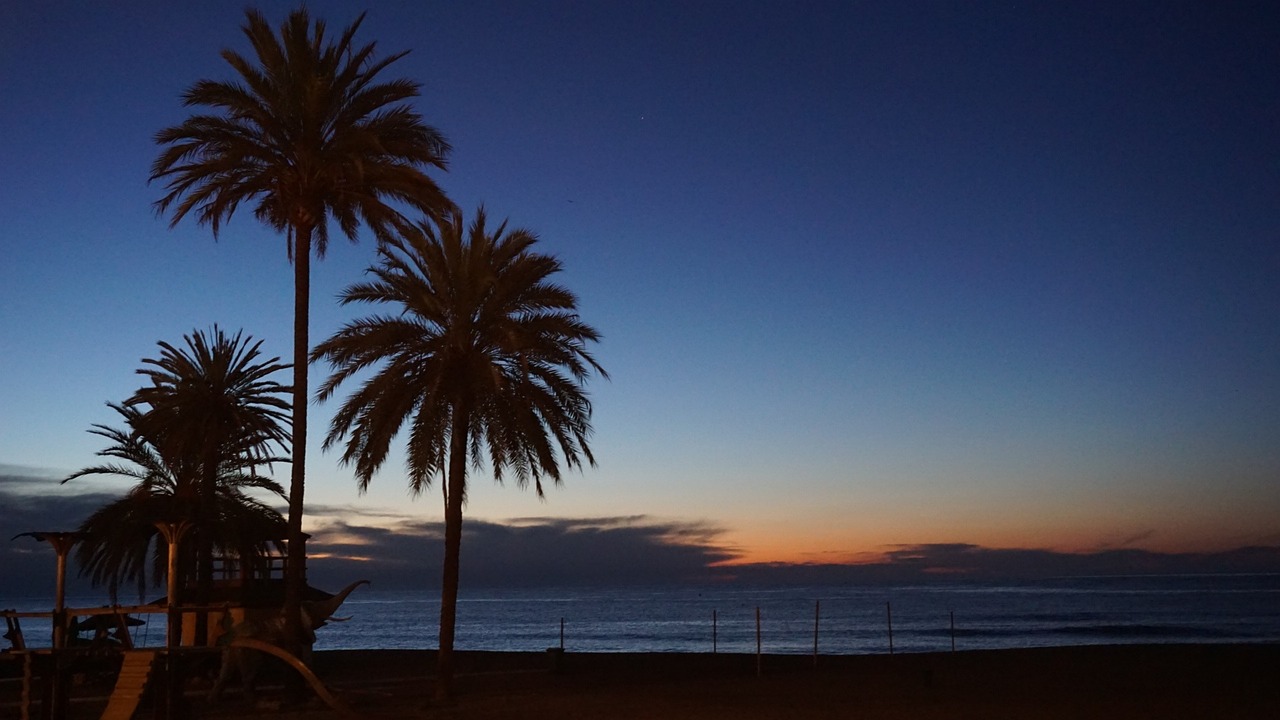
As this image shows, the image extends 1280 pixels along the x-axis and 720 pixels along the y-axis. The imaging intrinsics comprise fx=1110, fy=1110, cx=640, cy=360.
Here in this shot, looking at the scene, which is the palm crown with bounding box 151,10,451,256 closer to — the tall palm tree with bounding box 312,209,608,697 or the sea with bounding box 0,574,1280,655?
the tall palm tree with bounding box 312,209,608,697

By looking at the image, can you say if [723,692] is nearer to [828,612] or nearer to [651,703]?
[651,703]

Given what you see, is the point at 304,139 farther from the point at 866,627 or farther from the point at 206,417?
the point at 866,627

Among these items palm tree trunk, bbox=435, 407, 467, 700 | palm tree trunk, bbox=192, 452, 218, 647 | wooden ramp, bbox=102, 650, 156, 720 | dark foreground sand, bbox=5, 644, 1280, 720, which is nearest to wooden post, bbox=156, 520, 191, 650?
wooden ramp, bbox=102, 650, 156, 720

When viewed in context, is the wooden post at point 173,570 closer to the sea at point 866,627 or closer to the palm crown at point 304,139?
the palm crown at point 304,139

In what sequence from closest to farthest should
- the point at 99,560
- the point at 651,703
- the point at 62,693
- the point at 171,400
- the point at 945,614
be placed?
1. the point at 62,693
2. the point at 651,703
3. the point at 171,400
4. the point at 99,560
5. the point at 945,614

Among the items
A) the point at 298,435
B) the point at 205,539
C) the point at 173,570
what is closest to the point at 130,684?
the point at 173,570

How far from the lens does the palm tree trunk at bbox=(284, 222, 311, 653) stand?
25.7m

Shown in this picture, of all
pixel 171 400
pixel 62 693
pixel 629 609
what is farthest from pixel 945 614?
pixel 62 693

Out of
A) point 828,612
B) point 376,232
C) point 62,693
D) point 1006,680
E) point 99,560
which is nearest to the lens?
point 62,693

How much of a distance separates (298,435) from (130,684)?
658cm

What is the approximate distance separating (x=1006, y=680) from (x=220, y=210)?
23.1 meters

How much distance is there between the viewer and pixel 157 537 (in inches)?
1417

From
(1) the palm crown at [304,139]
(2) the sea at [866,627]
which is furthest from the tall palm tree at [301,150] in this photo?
(2) the sea at [866,627]

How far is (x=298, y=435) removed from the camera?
26.1 meters
